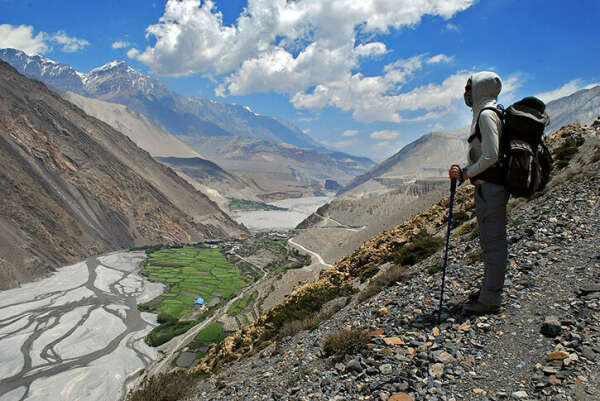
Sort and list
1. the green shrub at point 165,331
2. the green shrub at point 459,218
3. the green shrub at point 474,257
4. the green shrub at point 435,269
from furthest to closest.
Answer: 1. the green shrub at point 165,331
2. the green shrub at point 459,218
3. the green shrub at point 435,269
4. the green shrub at point 474,257

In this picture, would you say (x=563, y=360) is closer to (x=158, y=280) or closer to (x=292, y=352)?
(x=292, y=352)

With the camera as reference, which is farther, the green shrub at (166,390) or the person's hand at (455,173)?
the green shrub at (166,390)

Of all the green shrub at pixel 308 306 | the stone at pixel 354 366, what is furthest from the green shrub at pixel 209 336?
the stone at pixel 354 366

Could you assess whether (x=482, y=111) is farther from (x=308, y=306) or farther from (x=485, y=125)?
(x=308, y=306)

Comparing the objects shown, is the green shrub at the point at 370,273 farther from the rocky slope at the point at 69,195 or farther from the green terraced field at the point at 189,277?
the rocky slope at the point at 69,195

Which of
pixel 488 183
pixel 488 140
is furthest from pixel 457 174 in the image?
pixel 488 140

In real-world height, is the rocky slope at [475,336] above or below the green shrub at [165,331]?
above
